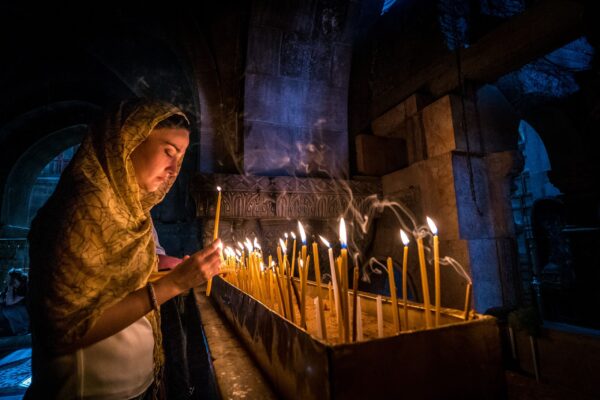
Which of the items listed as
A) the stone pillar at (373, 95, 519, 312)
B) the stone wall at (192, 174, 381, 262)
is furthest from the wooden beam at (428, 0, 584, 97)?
the stone wall at (192, 174, 381, 262)

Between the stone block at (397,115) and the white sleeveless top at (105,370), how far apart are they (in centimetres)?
374

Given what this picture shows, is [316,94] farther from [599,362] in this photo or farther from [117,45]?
[117,45]

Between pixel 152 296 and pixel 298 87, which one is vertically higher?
pixel 298 87

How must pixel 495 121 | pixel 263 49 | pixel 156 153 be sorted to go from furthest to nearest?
pixel 263 49, pixel 495 121, pixel 156 153

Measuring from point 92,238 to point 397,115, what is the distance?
385 centimetres

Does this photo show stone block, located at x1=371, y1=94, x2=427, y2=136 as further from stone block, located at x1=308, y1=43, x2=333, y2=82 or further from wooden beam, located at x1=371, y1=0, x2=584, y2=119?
stone block, located at x1=308, y1=43, x2=333, y2=82

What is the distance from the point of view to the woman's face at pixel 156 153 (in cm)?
156

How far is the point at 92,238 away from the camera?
119cm

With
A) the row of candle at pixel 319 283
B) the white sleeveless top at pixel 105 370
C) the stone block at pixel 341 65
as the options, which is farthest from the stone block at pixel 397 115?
the white sleeveless top at pixel 105 370

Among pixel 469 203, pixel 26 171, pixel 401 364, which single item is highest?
pixel 26 171

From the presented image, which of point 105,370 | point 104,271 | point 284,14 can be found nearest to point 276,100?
point 284,14

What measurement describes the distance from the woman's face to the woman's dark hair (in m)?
0.02

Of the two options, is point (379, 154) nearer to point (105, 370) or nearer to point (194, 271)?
point (194, 271)

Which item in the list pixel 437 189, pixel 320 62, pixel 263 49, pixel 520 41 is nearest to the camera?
pixel 520 41
